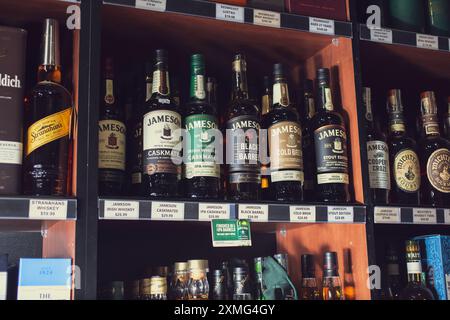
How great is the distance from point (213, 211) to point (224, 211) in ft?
0.09

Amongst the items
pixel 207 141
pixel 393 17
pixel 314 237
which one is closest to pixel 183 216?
pixel 207 141

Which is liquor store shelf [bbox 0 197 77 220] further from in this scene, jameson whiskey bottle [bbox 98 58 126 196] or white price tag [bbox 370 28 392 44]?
white price tag [bbox 370 28 392 44]

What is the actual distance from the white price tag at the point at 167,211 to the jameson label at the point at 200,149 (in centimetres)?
15

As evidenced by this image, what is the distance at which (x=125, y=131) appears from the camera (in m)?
→ 1.52

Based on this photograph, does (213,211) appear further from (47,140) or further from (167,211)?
(47,140)

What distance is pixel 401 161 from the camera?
67.7 inches

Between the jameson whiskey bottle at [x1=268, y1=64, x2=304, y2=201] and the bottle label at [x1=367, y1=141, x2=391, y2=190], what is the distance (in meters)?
0.24

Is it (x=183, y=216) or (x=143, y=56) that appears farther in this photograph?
(x=143, y=56)

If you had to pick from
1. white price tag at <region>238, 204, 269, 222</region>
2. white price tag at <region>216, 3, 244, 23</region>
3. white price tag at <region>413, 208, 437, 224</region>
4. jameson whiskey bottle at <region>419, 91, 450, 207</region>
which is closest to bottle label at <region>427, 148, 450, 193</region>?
jameson whiskey bottle at <region>419, 91, 450, 207</region>

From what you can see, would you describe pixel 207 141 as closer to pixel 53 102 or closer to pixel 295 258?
pixel 53 102

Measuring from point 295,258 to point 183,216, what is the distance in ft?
1.95

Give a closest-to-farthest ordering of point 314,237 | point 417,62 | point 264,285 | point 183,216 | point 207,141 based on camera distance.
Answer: point 183,216 → point 207,141 → point 264,285 → point 314,237 → point 417,62

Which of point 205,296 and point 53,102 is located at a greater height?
point 53,102

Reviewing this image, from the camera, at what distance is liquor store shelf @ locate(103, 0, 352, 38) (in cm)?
141
